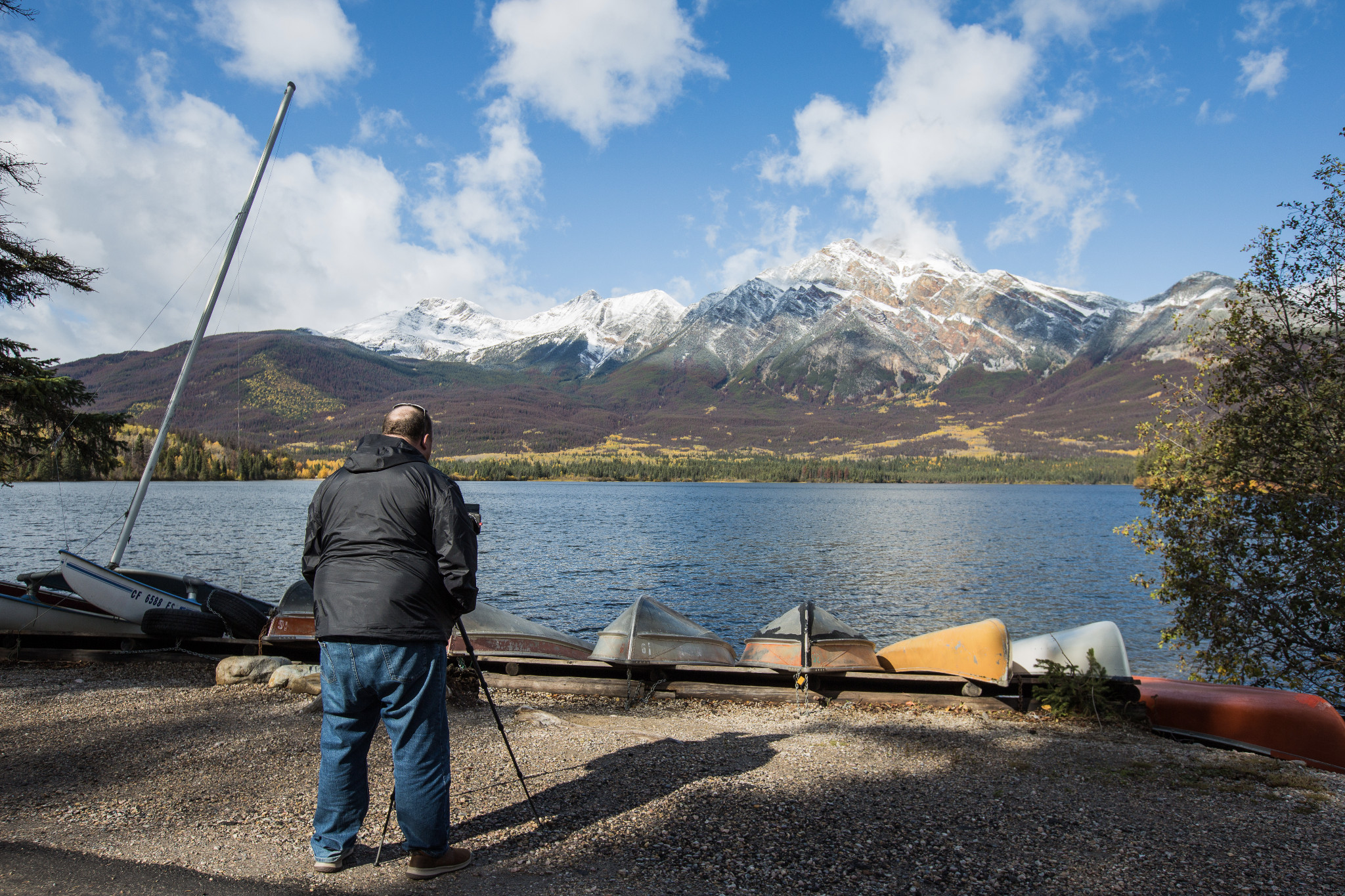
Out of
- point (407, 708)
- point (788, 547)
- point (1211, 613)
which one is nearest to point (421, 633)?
point (407, 708)

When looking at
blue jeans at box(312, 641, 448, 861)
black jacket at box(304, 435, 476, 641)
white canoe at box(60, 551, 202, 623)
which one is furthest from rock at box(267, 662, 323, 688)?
black jacket at box(304, 435, 476, 641)

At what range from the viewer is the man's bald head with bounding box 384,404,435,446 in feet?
17.1

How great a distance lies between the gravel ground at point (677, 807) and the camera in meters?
4.94

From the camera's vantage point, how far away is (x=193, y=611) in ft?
42.0

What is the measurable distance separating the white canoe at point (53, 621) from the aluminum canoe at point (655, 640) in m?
7.89

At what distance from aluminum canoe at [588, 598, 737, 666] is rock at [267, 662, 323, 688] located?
202 inches

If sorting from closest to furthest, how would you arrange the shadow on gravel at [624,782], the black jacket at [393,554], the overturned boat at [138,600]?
the black jacket at [393,554] → the shadow on gravel at [624,782] → the overturned boat at [138,600]

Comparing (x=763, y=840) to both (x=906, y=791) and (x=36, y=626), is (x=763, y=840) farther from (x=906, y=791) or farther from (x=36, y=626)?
(x=36, y=626)

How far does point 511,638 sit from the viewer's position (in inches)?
556

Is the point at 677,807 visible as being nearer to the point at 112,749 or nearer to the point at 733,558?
the point at 112,749

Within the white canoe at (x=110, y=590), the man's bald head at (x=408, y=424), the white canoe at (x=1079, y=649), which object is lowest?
the white canoe at (x=1079, y=649)

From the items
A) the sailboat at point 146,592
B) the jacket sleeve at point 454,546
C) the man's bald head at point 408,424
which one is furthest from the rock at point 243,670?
the jacket sleeve at point 454,546

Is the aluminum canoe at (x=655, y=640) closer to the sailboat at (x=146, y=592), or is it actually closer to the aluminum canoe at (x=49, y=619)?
the sailboat at (x=146, y=592)

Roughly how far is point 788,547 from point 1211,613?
42.4m
